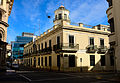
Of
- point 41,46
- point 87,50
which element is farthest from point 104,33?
point 41,46

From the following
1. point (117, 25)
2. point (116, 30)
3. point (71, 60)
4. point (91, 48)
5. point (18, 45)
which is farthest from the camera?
point (18, 45)

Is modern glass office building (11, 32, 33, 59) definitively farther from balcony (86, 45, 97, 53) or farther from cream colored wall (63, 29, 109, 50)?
balcony (86, 45, 97, 53)

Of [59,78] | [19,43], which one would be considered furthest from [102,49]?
[19,43]

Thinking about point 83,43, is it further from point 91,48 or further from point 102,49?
point 102,49

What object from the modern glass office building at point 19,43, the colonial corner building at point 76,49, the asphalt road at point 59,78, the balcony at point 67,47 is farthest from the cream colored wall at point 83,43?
the modern glass office building at point 19,43

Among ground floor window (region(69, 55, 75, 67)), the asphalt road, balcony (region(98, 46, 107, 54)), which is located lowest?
the asphalt road

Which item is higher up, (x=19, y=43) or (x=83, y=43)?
(x=19, y=43)

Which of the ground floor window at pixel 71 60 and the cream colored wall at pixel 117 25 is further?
the ground floor window at pixel 71 60

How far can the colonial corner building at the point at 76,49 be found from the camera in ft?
75.8

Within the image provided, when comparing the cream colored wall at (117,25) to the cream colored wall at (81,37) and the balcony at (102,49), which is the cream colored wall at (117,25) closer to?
the cream colored wall at (81,37)

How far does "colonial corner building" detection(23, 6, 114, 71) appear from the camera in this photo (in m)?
23.1

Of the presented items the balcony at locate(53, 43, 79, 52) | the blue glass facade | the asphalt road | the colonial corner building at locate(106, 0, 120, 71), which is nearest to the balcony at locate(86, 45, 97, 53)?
the balcony at locate(53, 43, 79, 52)

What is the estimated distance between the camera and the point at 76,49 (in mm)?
23469

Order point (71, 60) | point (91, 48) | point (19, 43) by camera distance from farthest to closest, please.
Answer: point (19, 43)
point (91, 48)
point (71, 60)
